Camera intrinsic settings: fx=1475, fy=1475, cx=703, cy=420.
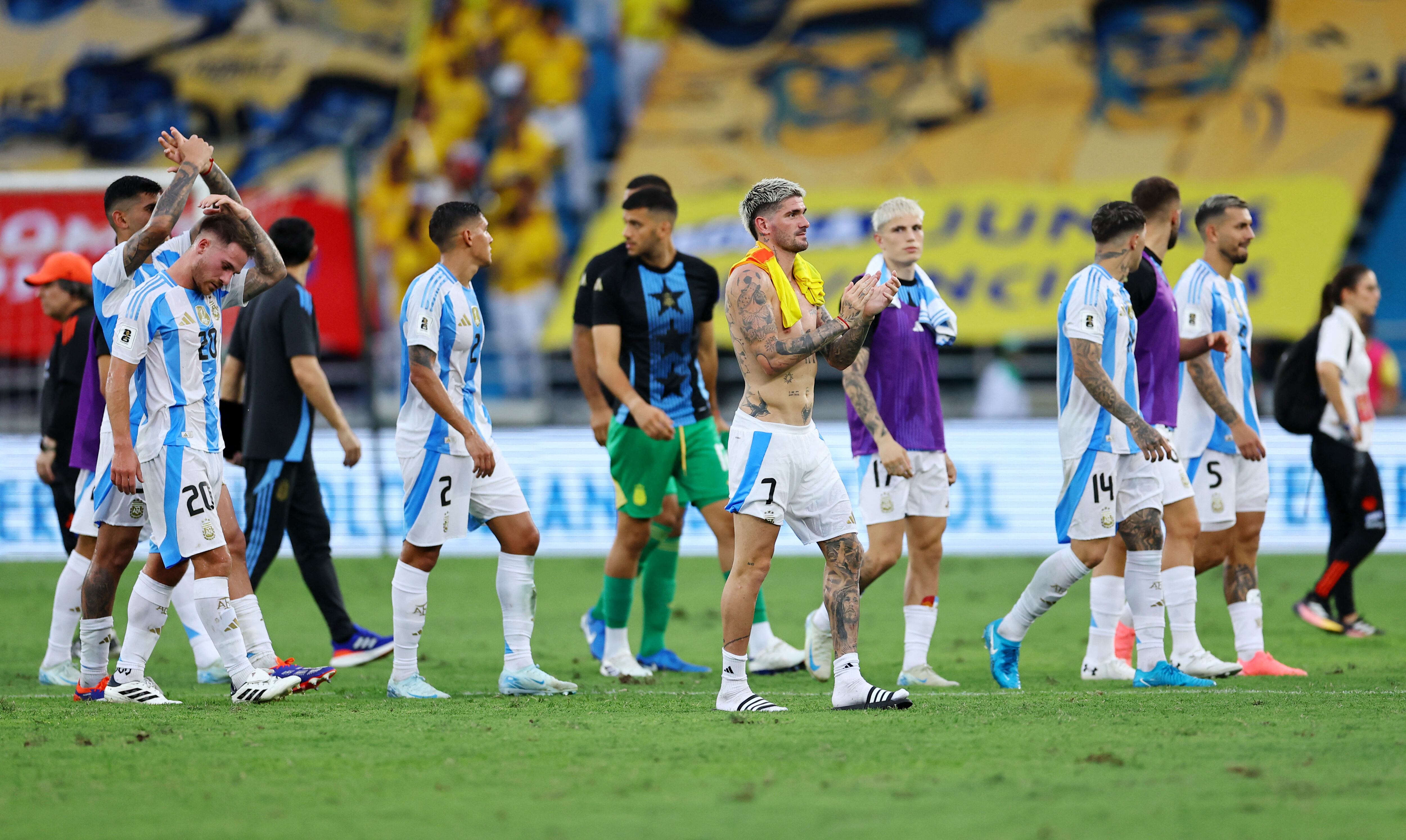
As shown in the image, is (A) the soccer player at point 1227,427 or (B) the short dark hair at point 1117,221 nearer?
(B) the short dark hair at point 1117,221

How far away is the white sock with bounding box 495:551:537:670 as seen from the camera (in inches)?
272

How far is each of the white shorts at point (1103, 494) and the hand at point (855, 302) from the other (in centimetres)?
175

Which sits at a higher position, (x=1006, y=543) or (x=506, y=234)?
(x=506, y=234)

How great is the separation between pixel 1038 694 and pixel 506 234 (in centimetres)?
2002

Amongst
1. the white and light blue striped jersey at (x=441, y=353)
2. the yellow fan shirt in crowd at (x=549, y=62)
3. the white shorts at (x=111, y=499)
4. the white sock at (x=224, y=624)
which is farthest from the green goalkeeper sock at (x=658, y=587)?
the yellow fan shirt in crowd at (x=549, y=62)

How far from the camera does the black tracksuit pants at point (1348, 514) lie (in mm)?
9320

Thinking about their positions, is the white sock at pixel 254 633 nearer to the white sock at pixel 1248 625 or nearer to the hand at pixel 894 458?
the hand at pixel 894 458

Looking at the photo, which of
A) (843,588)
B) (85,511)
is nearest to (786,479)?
(843,588)

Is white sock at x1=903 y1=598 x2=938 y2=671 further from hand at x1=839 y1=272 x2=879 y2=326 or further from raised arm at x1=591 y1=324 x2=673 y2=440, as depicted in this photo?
hand at x1=839 y1=272 x2=879 y2=326

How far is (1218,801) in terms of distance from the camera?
4340 mm

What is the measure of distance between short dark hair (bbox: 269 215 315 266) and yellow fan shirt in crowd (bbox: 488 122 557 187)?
1771 centimetres

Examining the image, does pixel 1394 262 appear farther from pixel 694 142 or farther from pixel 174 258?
pixel 174 258

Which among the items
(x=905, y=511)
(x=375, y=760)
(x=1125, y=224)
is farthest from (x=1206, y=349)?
(x=375, y=760)

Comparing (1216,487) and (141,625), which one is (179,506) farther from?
(1216,487)
